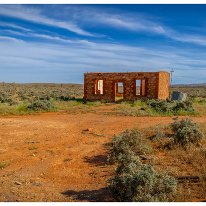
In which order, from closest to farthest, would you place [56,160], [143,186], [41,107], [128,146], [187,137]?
[143,186] < [56,160] < [128,146] < [187,137] < [41,107]

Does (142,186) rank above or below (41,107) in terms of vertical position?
below

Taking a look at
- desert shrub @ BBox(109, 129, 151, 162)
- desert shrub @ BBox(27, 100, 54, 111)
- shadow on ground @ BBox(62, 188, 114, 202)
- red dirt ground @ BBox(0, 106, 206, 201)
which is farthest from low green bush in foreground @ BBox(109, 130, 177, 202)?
desert shrub @ BBox(27, 100, 54, 111)

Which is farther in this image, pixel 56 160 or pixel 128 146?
pixel 128 146

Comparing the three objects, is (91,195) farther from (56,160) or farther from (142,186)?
(56,160)

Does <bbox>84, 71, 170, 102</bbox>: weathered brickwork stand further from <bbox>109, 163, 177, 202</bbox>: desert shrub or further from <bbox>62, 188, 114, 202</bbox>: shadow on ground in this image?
<bbox>109, 163, 177, 202</bbox>: desert shrub

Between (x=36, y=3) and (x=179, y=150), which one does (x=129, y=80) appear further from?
(x=36, y=3)

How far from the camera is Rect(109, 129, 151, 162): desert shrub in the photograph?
29.7 ft

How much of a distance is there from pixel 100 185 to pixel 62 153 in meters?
2.90

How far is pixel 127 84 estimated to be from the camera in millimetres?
25094

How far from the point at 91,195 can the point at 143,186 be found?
42.8 inches

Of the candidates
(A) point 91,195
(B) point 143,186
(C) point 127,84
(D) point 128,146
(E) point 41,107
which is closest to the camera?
(B) point 143,186

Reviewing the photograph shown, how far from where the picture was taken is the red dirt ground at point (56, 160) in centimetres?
675

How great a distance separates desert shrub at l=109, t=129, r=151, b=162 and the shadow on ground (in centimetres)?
206

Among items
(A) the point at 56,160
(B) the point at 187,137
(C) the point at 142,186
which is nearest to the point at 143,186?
(C) the point at 142,186
